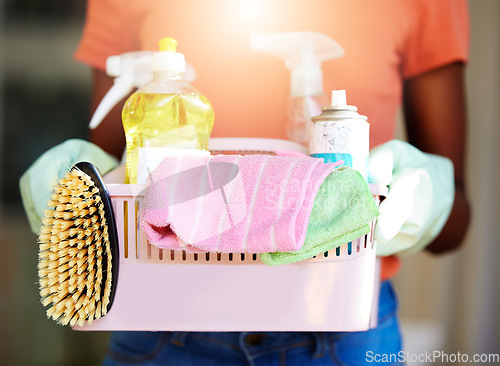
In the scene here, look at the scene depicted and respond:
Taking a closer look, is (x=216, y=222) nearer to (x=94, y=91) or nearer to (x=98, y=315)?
(x=98, y=315)

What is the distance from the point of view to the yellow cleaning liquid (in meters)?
0.56

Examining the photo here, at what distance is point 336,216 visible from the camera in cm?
46

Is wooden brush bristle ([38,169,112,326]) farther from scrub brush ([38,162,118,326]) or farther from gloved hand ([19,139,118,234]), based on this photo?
gloved hand ([19,139,118,234])

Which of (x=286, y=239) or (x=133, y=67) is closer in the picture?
(x=286, y=239)

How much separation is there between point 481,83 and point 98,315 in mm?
962

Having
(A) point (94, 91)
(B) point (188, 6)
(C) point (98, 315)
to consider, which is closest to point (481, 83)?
(B) point (188, 6)

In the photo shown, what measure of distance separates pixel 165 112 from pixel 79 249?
187mm

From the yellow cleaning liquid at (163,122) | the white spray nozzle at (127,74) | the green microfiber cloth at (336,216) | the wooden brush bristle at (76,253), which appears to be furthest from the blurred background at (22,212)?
the green microfiber cloth at (336,216)

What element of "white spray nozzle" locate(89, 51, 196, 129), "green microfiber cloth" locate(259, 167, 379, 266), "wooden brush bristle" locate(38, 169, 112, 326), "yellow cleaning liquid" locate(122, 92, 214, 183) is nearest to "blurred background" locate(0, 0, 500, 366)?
"white spray nozzle" locate(89, 51, 196, 129)

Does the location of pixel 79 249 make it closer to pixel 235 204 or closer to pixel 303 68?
pixel 235 204

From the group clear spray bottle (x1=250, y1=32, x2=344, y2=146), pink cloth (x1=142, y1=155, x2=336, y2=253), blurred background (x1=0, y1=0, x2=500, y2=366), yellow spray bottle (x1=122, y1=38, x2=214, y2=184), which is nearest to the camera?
pink cloth (x1=142, y1=155, x2=336, y2=253)

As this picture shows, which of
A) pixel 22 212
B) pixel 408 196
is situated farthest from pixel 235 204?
pixel 22 212

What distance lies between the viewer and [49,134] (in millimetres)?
1200

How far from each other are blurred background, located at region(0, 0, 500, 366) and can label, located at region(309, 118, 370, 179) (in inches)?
20.5
